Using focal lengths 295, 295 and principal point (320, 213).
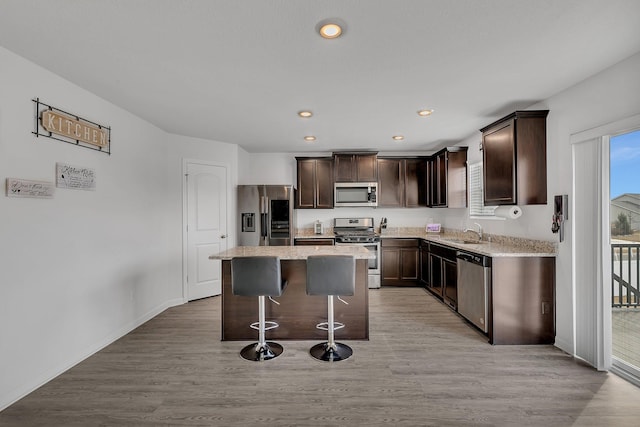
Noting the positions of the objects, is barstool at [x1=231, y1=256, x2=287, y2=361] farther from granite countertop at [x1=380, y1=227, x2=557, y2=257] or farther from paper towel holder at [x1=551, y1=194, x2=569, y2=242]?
paper towel holder at [x1=551, y1=194, x2=569, y2=242]

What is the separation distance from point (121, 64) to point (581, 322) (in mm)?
4466

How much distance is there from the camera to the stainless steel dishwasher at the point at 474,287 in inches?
119

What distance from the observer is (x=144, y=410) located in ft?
6.65

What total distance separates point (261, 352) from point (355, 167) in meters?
3.56

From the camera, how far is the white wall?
2125 millimetres

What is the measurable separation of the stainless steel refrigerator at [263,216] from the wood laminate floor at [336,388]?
2.00 meters

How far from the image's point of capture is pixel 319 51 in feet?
6.82

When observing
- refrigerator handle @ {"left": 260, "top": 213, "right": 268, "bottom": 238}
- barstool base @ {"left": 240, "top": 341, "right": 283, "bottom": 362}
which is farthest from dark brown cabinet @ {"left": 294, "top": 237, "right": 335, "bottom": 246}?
barstool base @ {"left": 240, "top": 341, "right": 283, "bottom": 362}

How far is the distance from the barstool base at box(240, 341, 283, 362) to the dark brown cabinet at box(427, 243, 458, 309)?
2.36 m

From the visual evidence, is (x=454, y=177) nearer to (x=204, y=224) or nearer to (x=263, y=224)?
(x=263, y=224)

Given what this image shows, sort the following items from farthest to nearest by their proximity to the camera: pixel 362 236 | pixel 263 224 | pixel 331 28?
pixel 362 236
pixel 263 224
pixel 331 28

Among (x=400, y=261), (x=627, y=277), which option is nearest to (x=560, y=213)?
(x=627, y=277)

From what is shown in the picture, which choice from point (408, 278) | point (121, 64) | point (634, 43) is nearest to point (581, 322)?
point (634, 43)

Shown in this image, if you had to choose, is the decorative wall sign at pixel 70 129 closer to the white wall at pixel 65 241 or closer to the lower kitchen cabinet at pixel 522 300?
the white wall at pixel 65 241
